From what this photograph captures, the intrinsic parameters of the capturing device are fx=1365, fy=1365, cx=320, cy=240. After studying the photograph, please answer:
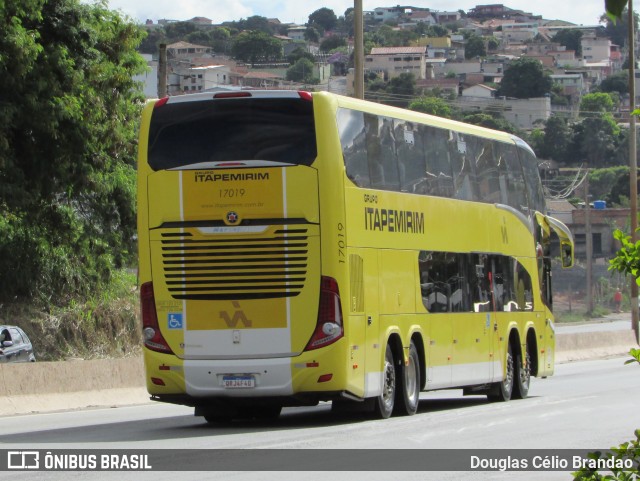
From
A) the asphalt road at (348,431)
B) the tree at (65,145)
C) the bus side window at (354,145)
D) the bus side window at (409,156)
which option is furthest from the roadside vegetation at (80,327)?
the bus side window at (354,145)

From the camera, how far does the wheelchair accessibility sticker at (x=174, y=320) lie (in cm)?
1672

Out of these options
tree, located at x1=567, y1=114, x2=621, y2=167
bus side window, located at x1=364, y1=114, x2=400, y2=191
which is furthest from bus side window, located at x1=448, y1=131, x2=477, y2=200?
tree, located at x1=567, y1=114, x2=621, y2=167

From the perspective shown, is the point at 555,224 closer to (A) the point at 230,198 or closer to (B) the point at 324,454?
(A) the point at 230,198

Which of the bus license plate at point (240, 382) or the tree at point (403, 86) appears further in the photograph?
the tree at point (403, 86)

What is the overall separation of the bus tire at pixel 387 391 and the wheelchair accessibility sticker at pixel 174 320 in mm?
2832

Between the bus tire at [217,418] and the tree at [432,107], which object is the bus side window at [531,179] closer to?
the bus tire at [217,418]

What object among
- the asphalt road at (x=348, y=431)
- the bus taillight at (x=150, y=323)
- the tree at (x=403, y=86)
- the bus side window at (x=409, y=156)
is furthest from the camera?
the tree at (x=403, y=86)

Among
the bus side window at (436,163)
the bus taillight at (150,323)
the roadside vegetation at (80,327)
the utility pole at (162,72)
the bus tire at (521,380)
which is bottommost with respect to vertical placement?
the roadside vegetation at (80,327)

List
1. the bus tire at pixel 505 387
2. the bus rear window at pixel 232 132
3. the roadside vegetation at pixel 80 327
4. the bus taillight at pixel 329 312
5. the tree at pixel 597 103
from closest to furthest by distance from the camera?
the bus taillight at pixel 329 312
the bus rear window at pixel 232 132
the bus tire at pixel 505 387
the roadside vegetation at pixel 80 327
the tree at pixel 597 103

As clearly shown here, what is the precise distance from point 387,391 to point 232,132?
4.07 metres

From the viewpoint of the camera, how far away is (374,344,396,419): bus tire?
17.8 metres

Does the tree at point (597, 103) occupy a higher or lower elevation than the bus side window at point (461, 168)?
lower

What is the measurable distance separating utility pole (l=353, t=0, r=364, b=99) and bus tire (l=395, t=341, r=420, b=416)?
27.2ft

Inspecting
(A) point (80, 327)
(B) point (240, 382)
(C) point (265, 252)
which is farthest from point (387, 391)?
(A) point (80, 327)
